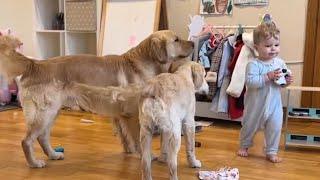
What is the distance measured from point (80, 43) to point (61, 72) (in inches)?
92.9

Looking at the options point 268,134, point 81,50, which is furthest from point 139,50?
point 81,50

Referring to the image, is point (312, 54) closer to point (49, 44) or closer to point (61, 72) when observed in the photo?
point (61, 72)

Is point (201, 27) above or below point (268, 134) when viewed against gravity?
above

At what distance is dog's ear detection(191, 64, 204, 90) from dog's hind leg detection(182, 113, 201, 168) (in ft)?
0.56

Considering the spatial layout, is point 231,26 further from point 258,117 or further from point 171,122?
point 171,122

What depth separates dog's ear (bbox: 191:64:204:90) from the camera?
203cm

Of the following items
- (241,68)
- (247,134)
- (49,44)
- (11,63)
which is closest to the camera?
(11,63)

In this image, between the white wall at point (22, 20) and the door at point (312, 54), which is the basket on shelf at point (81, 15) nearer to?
the white wall at point (22, 20)

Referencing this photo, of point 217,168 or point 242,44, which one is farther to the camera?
point 242,44

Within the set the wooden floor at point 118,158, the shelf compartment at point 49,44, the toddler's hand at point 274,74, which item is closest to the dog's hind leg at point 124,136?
the wooden floor at point 118,158

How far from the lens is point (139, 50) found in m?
2.30

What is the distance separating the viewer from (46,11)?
4.47 m

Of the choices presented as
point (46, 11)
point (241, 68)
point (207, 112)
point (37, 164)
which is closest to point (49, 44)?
point (46, 11)

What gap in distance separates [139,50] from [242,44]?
117 centimetres
